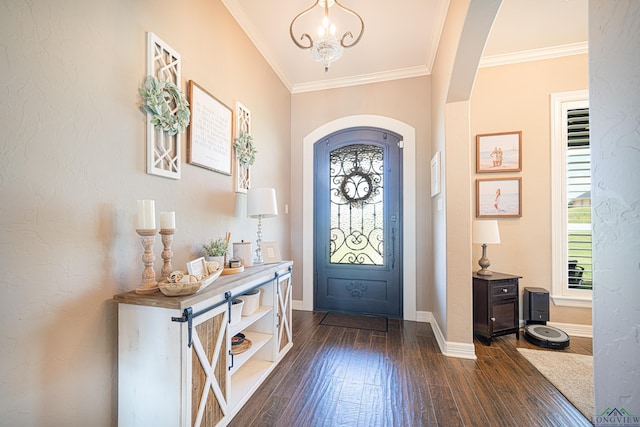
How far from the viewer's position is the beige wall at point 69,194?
92cm

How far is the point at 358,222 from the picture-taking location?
3.32m

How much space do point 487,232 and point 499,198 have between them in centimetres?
62

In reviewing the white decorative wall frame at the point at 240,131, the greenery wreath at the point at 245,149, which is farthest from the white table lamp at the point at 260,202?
the greenery wreath at the point at 245,149

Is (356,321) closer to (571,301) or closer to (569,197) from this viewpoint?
(571,301)

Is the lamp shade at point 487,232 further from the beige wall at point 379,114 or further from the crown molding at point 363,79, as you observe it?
the crown molding at point 363,79

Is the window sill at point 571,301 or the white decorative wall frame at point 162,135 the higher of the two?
the white decorative wall frame at point 162,135

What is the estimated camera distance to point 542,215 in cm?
274

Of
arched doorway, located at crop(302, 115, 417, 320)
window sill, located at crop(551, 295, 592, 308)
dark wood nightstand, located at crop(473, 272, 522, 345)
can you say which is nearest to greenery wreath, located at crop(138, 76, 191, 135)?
arched doorway, located at crop(302, 115, 417, 320)

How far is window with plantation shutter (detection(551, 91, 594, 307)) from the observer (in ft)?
8.77

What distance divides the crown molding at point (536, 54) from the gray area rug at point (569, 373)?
9.71 feet

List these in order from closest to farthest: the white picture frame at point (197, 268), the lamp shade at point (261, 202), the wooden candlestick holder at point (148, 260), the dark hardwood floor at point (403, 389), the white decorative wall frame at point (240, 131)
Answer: the wooden candlestick holder at point (148, 260)
the white picture frame at point (197, 268)
the dark hardwood floor at point (403, 389)
the lamp shade at point (261, 202)
the white decorative wall frame at point (240, 131)

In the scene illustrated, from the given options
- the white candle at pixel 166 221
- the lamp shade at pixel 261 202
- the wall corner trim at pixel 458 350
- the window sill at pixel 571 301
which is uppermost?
the lamp shade at pixel 261 202

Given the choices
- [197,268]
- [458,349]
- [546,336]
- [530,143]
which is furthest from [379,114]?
[546,336]

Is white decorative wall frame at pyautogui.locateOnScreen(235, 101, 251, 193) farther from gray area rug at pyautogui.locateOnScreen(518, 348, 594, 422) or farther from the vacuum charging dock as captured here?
the vacuum charging dock
